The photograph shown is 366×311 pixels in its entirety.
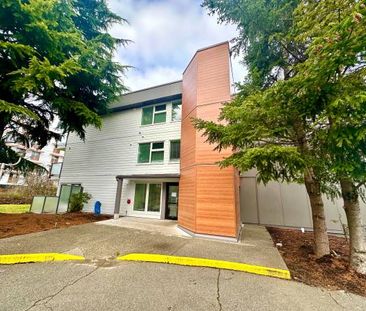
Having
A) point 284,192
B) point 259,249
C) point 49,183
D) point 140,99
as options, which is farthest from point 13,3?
point 49,183

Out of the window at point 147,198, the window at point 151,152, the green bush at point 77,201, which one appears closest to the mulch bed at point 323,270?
the window at point 147,198

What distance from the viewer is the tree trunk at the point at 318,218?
5594mm

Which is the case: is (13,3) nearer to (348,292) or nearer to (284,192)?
(348,292)

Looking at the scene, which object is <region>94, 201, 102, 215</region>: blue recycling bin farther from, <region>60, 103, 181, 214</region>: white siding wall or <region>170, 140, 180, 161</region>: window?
<region>170, 140, 180, 161</region>: window

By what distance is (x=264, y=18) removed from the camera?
18.8 feet

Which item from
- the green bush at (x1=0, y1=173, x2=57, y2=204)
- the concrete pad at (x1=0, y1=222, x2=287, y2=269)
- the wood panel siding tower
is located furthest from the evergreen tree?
the green bush at (x1=0, y1=173, x2=57, y2=204)

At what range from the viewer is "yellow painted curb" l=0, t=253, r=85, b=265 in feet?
14.5

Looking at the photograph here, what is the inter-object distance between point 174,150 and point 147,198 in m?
3.66

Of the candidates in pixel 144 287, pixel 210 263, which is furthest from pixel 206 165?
pixel 144 287

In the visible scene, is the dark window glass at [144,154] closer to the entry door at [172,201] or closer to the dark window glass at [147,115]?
the dark window glass at [147,115]

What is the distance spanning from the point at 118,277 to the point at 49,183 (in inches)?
856

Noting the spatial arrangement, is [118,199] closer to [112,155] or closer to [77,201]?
[77,201]

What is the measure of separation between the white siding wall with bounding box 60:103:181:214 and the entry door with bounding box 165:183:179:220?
108cm

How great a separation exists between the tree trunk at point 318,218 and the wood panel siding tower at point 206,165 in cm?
260
